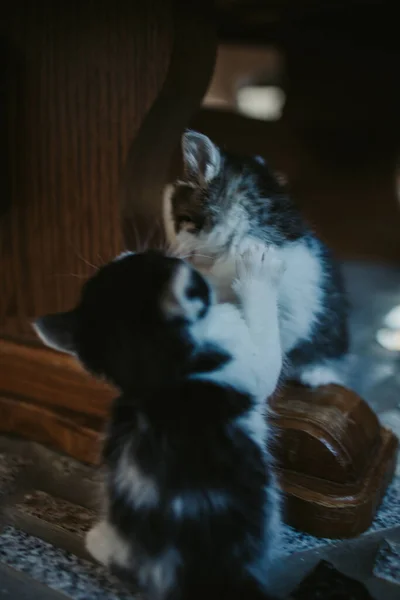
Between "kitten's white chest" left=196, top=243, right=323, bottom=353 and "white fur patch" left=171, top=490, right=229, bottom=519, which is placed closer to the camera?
"white fur patch" left=171, top=490, right=229, bottom=519

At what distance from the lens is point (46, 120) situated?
3.21 feet

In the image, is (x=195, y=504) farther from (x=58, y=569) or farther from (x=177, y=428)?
(x=58, y=569)

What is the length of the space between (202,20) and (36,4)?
0.80 ft

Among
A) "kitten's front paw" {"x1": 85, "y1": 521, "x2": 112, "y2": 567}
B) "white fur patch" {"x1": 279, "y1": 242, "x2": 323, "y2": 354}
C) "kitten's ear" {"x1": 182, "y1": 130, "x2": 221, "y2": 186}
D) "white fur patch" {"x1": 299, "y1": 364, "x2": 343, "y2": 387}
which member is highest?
"kitten's ear" {"x1": 182, "y1": 130, "x2": 221, "y2": 186}

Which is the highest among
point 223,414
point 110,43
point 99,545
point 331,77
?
point 110,43

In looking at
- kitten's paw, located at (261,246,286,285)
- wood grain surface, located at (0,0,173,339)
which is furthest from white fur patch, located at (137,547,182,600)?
wood grain surface, located at (0,0,173,339)

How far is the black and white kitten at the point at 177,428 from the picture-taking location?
2.02 feet

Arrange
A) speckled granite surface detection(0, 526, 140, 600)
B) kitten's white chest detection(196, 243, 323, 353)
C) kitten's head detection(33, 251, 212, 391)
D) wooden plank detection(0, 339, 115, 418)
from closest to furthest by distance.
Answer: kitten's head detection(33, 251, 212, 391) < speckled granite surface detection(0, 526, 140, 600) < kitten's white chest detection(196, 243, 323, 353) < wooden plank detection(0, 339, 115, 418)

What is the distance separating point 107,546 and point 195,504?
13cm

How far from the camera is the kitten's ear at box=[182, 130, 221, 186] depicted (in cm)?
83

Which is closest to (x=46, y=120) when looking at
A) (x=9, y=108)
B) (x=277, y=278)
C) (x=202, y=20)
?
(x=9, y=108)

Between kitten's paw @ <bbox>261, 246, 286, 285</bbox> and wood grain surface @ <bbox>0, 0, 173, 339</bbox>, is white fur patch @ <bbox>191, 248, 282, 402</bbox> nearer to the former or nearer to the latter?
kitten's paw @ <bbox>261, 246, 286, 285</bbox>

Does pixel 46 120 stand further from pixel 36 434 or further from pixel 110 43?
pixel 36 434

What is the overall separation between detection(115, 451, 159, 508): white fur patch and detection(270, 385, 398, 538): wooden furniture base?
0.24 meters
